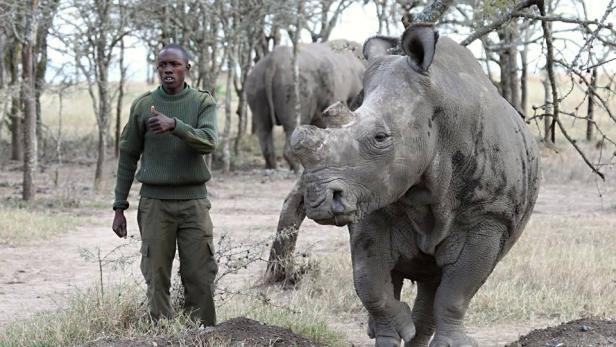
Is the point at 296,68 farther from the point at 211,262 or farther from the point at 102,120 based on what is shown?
the point at 211,262

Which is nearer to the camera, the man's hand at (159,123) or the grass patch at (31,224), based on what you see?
the man's hand at (159,123)

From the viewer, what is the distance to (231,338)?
18.2 feet

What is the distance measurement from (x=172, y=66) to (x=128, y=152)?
608 mm

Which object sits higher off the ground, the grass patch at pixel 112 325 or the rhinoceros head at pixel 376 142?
the rhinoceros head at pixel 376 142

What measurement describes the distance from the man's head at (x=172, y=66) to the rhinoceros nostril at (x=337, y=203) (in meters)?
2.01

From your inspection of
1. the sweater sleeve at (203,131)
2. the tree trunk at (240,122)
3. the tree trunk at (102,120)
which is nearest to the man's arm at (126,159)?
the sweater sleeve at (203,131)

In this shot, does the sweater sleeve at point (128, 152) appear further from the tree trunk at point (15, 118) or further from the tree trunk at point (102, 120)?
the tree trunk at point (15, 118)

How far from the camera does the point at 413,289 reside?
8.85m

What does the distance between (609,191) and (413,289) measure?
986 cm

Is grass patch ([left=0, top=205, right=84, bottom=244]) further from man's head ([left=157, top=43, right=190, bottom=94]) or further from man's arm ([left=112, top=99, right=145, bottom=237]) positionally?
man's head ([left=157, top=43, right=190, bottom=94])

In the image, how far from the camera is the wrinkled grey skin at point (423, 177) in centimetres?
440

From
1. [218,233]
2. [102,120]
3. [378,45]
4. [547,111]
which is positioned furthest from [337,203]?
[102,120]

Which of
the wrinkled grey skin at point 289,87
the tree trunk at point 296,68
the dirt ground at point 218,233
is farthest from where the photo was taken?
the wrinkled grey skin at point 289,87

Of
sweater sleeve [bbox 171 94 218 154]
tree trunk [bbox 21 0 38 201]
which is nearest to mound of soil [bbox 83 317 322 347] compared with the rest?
sweater sleeve [bbox 171 94 218 154]
